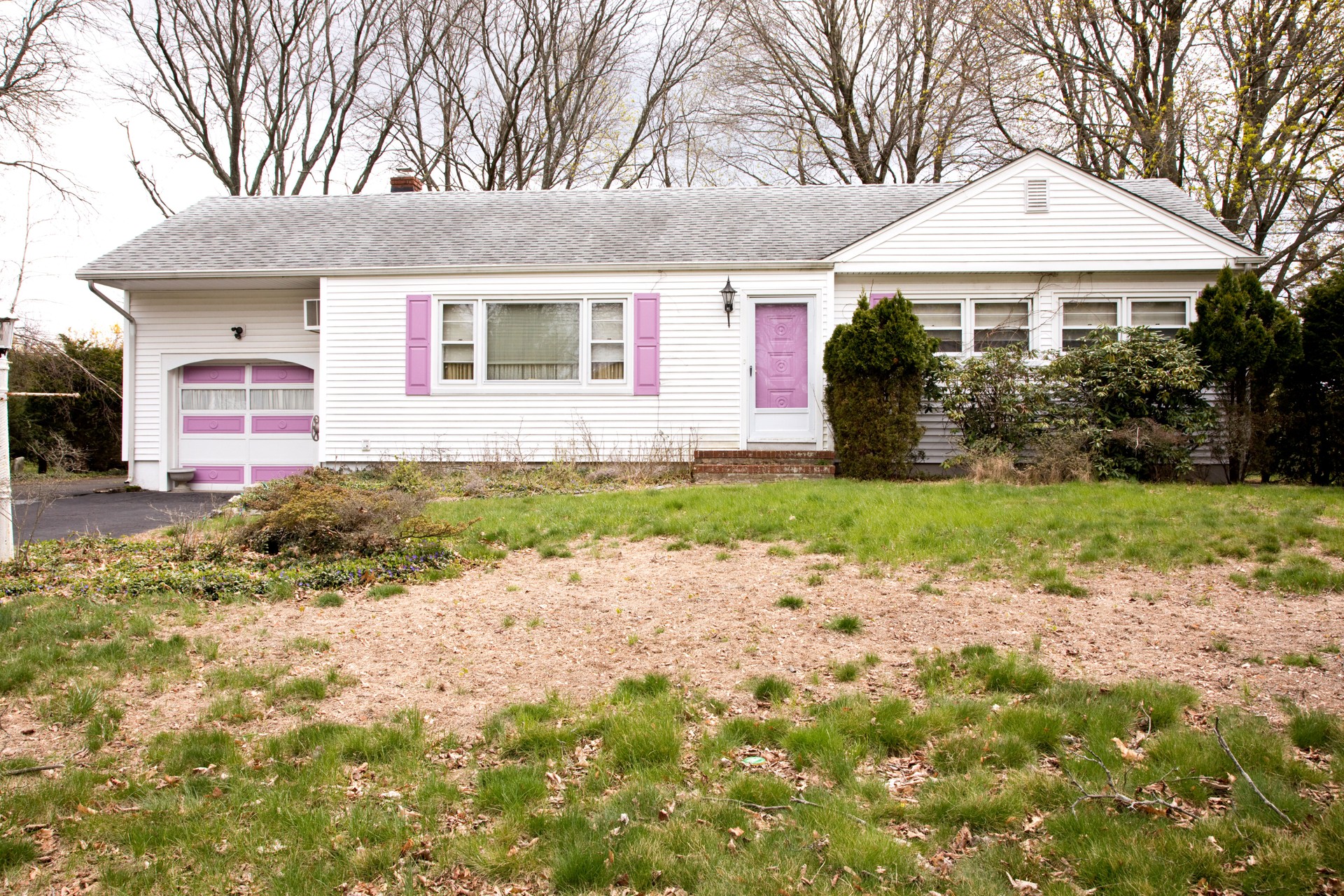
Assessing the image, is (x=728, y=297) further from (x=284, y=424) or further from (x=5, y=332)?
(x=5, y=332)

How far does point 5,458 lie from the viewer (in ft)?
19.7

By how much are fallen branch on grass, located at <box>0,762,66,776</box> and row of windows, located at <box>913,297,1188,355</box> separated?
36.7 feet

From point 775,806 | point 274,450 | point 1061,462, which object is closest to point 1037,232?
point 1061,462

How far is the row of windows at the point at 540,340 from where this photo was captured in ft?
41.9

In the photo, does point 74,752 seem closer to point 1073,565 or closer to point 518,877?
point 518,877

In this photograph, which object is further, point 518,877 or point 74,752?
point 74,752

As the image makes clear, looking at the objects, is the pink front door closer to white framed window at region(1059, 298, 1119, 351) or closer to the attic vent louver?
the attic vent louver

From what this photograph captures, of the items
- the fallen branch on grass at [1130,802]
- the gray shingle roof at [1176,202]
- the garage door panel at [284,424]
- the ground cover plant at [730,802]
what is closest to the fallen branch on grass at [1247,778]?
the ground cover plant at [730,802]

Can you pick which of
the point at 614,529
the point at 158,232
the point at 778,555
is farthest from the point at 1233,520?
the point at 158,232

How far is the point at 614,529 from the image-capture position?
7.32m

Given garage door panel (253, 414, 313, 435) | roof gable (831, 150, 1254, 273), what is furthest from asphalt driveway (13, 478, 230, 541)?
roof gable (831, 150, 1254, 273)

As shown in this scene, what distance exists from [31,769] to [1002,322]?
12.1m

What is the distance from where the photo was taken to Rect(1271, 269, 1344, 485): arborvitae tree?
990cm

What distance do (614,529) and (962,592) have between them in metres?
3.12
